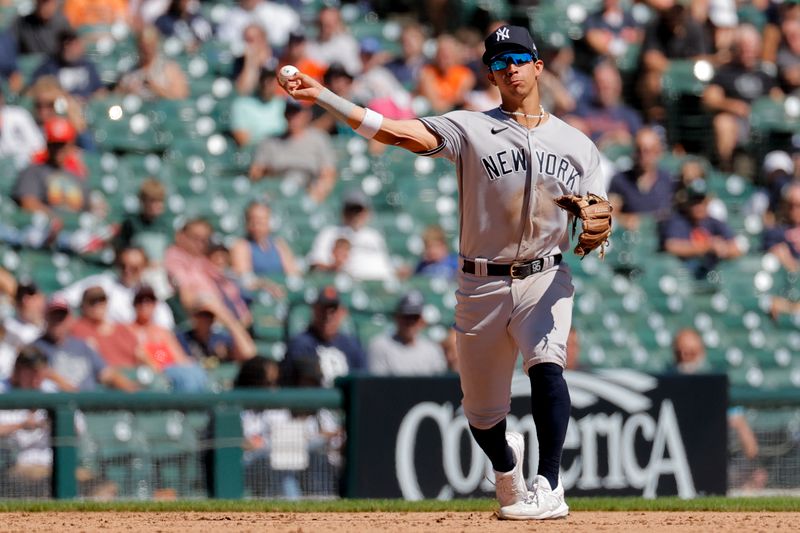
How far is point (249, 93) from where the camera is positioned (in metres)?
12.5

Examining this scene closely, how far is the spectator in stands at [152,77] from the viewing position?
1240 cm

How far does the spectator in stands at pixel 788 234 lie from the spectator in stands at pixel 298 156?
3981 mm

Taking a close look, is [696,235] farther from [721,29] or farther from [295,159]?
[295,159]

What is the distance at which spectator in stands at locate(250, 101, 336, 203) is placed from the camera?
12164 mm

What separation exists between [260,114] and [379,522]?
6.25m

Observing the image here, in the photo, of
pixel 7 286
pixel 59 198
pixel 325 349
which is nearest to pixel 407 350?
pixel 325 349

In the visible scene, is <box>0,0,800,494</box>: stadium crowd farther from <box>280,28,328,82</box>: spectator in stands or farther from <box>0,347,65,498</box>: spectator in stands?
<box>0,347,65,498</box>: spectator in stands

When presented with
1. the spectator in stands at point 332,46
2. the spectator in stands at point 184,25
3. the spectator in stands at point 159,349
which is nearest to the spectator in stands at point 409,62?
the spectator in stands at point 332,46

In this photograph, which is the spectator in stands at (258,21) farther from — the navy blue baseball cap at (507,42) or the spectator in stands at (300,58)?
the navy blue baseball cap at (507,42)

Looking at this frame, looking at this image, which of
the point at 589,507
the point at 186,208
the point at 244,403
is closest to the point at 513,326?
the point at 589,507

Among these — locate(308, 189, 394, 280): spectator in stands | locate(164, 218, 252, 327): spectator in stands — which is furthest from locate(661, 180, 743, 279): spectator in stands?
locate(164, 218, 252, 327): spectator in stands

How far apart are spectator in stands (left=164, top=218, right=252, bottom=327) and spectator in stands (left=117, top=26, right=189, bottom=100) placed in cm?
197

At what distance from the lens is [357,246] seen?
1167 centimetres

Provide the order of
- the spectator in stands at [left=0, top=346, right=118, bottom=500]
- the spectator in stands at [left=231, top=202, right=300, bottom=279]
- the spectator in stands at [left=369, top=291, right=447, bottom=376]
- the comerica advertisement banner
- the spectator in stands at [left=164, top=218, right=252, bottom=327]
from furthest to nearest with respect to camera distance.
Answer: the spectator in stands at [left=231, top=202, right=300, bottom=279], the spectator in stands at [left=164, top=218, right=252, bottom=327], the spectator in stands at [left=369, top=291, right=447, bottom=376], the comerica advertisement banner, the spectator in stands at [left=0, top=346, right=118, bottom=500]
